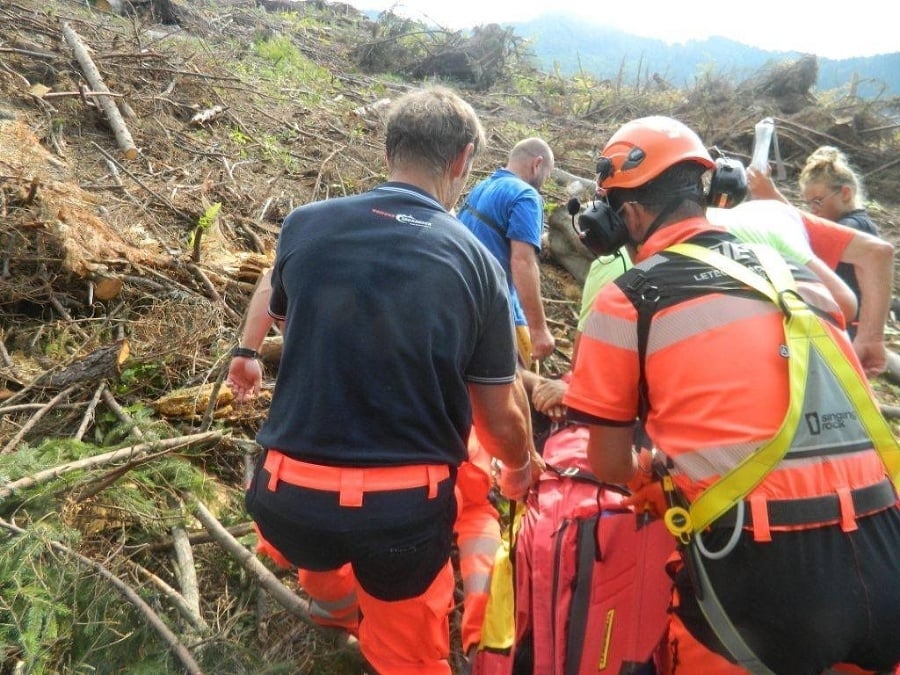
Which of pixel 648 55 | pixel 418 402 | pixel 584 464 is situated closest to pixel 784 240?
pixel 584 464

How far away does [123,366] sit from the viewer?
364 centimetres

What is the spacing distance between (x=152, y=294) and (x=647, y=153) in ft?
12.3

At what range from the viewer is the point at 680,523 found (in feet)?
5.81

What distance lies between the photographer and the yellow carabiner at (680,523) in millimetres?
1735

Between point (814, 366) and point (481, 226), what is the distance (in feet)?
9.18

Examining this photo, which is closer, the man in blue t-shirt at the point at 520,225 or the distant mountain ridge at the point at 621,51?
the man in blue t-shirt at the point at 520,225

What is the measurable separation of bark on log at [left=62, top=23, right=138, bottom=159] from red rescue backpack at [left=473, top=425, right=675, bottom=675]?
686cm

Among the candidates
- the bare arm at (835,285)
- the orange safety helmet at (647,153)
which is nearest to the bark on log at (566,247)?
the bare arm at (835,285)

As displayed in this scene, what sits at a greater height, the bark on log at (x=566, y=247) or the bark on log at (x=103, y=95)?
the bark on log at (x=103, y=95)

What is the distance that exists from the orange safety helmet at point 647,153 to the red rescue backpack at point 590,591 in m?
1.26

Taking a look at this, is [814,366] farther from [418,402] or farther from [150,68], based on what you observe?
[150,68]

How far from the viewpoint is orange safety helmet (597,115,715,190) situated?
6.12 feet

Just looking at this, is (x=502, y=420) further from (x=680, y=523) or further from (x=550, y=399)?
(x=550, y=399)

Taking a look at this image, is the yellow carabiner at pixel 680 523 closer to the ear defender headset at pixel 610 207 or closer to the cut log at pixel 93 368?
the ear defender headset at pixel 610 207
